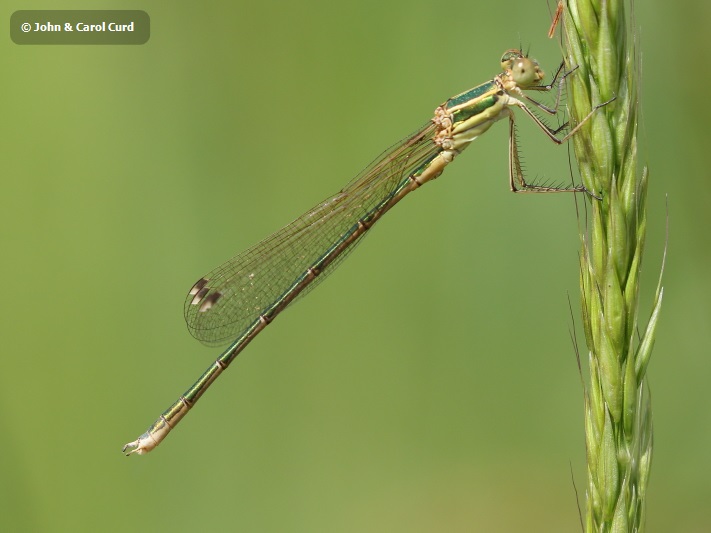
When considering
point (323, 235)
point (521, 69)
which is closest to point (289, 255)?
point (323, 235)

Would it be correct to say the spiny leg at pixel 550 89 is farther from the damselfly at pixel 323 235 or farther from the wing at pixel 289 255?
the wing at pixel 289 255

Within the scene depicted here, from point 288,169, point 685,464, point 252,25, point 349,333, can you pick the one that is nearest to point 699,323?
point 685,464

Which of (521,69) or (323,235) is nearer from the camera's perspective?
(521,69)

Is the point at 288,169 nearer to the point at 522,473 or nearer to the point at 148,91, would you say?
the point at 148,91

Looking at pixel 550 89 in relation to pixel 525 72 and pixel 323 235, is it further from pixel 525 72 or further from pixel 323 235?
pixel 323 235

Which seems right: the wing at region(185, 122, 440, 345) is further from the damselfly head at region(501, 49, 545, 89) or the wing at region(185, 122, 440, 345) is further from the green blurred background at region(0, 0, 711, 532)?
the damselfly head at region(501, 49, 545, 89)

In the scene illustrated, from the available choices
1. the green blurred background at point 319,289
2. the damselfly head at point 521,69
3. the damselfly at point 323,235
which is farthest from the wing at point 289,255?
the damselfly head at point 521,69

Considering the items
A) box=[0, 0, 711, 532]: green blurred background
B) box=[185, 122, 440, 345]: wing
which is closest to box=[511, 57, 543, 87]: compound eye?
box=[0, 0, 711, 532]: green blurred background
